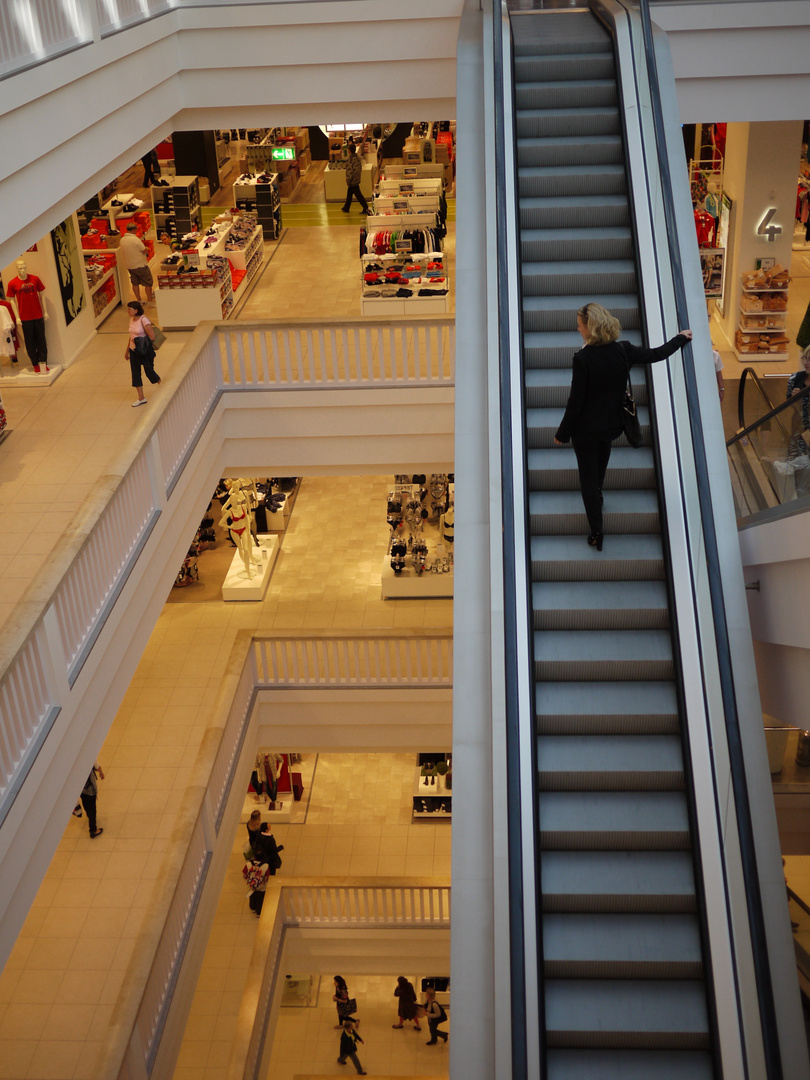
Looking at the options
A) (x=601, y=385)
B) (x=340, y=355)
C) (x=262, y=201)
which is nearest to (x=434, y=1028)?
(x=340, y=355)

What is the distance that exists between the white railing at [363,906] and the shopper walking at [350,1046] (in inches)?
75.0

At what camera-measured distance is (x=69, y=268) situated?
1291cm

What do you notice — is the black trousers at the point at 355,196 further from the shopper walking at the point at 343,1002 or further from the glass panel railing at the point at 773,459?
the glass panel railing at the point at 773,459

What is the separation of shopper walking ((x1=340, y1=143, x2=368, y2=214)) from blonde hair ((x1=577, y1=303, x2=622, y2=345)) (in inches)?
605

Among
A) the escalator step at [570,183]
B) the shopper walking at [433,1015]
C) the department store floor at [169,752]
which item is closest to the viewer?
the escalator step at [570,183]

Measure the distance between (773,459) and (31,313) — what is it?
853 centimetres

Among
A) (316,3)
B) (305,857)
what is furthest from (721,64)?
(305,857)

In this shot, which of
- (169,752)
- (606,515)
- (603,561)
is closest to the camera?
(603,561)

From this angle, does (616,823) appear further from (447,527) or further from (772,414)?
(447,527)

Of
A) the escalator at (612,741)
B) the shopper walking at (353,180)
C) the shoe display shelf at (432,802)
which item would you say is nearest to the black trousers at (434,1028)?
the shoe display shelf at (432,802)

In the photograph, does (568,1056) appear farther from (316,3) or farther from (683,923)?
(316,3)

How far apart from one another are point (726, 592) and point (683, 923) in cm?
171

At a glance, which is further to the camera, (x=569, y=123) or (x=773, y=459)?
(x=569, y=123)

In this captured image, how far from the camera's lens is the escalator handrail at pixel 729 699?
15.2ft
